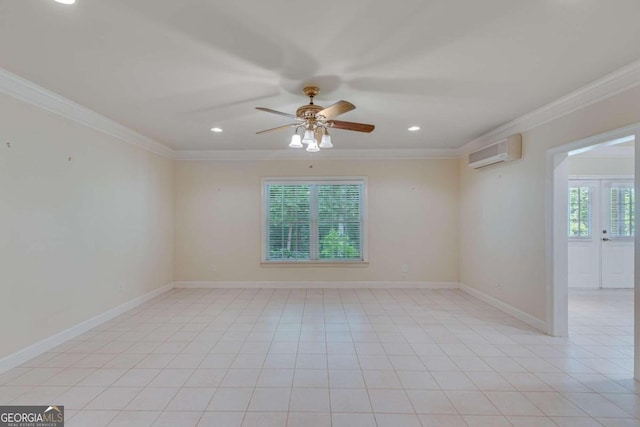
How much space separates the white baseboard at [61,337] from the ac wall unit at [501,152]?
543 centimetres

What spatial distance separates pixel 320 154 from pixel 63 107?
3.65m

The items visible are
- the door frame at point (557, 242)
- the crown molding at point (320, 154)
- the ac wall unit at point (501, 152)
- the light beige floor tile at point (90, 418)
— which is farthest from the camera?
the crown molding at point (320, 154)

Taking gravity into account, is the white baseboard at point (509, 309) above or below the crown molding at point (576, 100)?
below

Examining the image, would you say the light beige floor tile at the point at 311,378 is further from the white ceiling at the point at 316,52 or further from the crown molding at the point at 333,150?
the crown molding at the point at 333,150

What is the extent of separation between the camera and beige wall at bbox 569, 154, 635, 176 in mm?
5699

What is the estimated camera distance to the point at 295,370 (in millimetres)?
2695

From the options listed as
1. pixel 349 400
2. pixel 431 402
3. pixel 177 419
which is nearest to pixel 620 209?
pixel 431 402

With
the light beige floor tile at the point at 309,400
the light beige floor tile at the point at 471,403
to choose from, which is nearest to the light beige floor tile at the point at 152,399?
the light beige floor tile at the point at 309,400

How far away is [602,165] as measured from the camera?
18.9ft

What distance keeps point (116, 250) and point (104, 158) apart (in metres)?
1.20

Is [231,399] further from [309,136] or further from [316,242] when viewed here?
[316,242]

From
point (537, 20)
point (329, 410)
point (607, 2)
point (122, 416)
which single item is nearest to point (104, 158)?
point (122, 416)

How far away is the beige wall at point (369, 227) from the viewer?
5742 mm

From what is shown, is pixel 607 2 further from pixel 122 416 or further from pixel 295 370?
pixel 122 416
